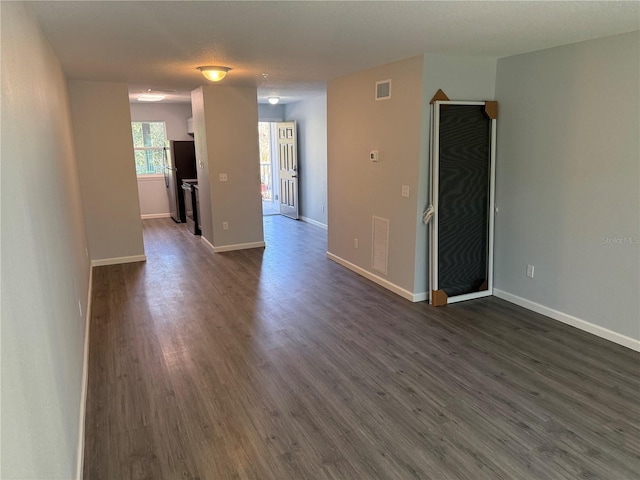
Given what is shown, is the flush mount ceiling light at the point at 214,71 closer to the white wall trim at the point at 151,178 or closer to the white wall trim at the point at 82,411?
the white wall trim at the point at 82,411

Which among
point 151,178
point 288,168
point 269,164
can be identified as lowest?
point 151,178

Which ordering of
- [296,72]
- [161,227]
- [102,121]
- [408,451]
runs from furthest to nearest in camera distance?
[161,227] → [102,121] → [296,72] → [408,451]

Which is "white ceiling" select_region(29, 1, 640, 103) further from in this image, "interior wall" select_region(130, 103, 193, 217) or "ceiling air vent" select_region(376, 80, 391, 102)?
"interior wall" select_region(130, 103, 193, 217)

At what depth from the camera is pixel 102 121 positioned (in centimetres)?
551

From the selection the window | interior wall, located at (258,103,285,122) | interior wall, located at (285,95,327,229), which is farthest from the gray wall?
the window

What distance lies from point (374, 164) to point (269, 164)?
648cm

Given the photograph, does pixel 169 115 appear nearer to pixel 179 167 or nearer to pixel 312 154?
pixel 179 167

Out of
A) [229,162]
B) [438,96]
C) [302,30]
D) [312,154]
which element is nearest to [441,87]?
[438,96]

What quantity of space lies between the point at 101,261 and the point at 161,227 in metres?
2.64

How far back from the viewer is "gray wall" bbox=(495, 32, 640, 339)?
3262mm

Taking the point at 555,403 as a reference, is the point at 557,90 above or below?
above

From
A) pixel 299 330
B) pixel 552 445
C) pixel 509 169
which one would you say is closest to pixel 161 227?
pixel 299 330

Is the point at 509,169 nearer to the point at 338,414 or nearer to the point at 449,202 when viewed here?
the point at 449,202

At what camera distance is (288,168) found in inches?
367
